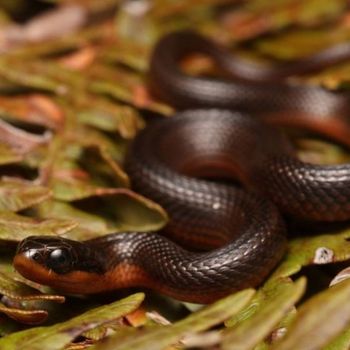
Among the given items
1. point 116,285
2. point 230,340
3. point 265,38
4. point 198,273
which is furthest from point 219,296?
point 265,38

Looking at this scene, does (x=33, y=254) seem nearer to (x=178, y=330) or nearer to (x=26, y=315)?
(x=26, y=315)

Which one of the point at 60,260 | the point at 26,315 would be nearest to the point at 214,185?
the point at 60,260

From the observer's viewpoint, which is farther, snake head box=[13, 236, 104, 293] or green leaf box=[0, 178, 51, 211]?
green leaf box=[0, 178, 51, 211]

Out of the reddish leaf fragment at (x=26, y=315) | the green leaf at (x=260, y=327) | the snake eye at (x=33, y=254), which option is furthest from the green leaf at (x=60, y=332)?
the green leaf at (x=260, y=327)

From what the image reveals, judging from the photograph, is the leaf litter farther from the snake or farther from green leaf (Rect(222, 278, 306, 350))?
the snake

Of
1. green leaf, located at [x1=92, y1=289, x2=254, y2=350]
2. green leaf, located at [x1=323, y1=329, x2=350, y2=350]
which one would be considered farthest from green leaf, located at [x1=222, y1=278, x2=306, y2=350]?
green leaf, located at [x1=323, y1=329, x2=350, y2=350]

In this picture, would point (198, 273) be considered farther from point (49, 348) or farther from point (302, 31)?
point (302, 31)

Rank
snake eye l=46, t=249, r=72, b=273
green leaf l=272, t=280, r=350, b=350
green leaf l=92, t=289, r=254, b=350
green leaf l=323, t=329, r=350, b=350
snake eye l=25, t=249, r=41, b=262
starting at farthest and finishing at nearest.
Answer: snake eye l=46, t=249, r=72, b=273
snake eye l=25, t=249, r=41, b=262
green leaf l=323, t=329, r=350, b=350
green leaf l=92, t=289, r=254, b=350
green leaf l=272, t=280, r=350, b=350
